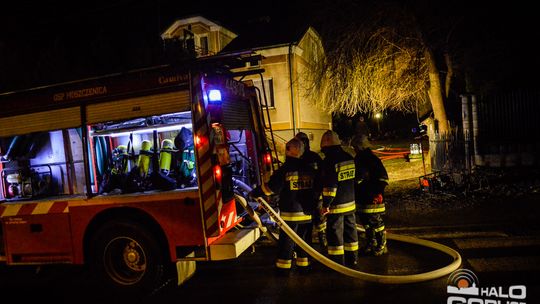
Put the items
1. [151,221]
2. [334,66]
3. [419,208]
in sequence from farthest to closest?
[334,66], [419,208], [151,221]

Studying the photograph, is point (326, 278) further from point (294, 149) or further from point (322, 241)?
point (294, 149)

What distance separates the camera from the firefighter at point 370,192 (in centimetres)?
566

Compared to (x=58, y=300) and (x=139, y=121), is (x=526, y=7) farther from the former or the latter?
(x=58, y=300)

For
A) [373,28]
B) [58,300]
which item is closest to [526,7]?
[373,28]

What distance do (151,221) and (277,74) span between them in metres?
15.8

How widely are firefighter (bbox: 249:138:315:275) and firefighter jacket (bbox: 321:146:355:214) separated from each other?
22 centimetres

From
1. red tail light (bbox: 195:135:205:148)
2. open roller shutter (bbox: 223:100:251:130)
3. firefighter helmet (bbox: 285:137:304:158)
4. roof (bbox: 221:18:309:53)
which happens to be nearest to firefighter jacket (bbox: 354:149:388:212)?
firefighter helmet (bbox: 285:137:304:158)

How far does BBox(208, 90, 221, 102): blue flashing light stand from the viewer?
4.91 metres

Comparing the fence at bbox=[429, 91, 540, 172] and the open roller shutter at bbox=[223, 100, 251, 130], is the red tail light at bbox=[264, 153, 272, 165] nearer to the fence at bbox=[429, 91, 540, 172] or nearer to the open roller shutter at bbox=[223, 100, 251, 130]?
the open roller shutter at bbox=[223, 100, 251, 130]

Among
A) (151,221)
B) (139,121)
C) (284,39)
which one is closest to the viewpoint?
(151,221)

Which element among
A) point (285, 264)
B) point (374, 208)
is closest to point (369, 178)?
point (374, 208)

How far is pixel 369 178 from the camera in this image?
18.7 feet

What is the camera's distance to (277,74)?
20000 mm

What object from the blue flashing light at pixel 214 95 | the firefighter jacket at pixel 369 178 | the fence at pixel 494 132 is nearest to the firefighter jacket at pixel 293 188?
the firefighter jacket at pixel 369 178
